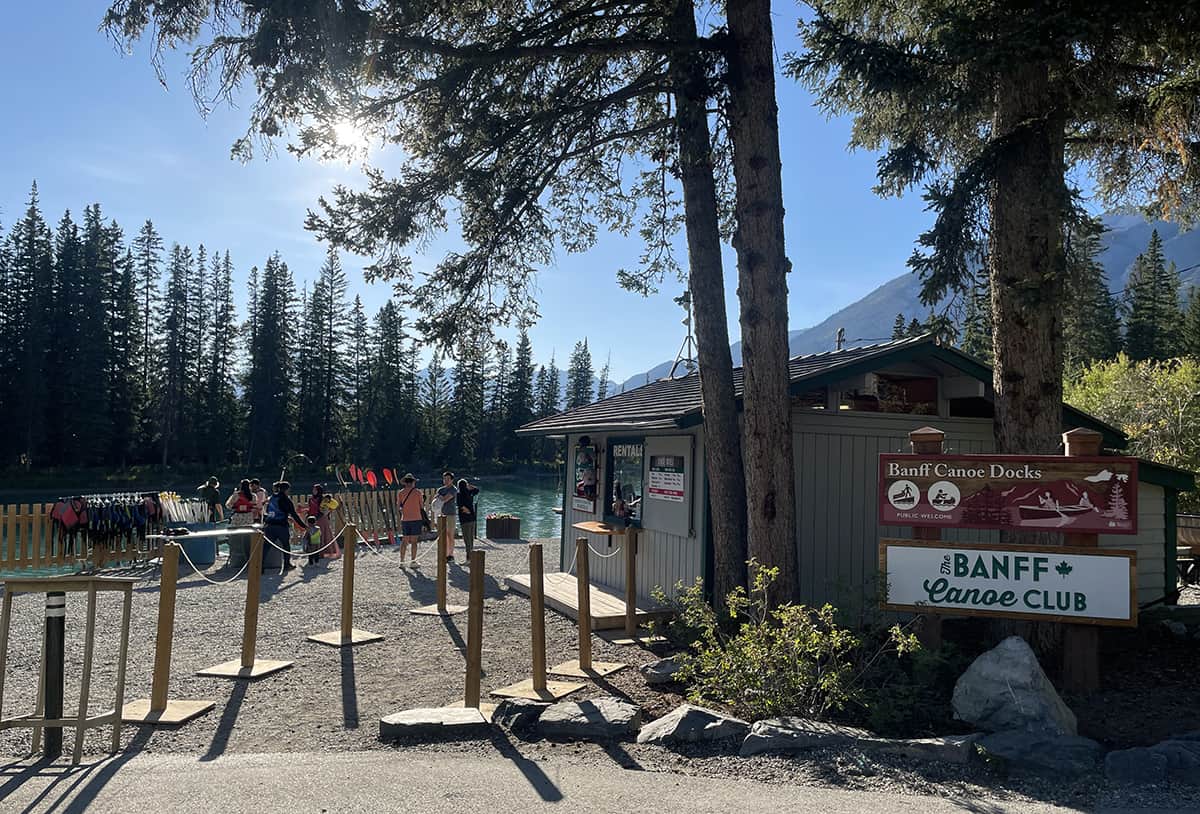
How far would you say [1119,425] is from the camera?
67.5 feet

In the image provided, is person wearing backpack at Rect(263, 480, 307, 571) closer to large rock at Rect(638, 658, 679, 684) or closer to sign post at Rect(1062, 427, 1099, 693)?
large rock at Rect(638, 658, 679, 684)

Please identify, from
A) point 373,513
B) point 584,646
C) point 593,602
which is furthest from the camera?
point 373,513

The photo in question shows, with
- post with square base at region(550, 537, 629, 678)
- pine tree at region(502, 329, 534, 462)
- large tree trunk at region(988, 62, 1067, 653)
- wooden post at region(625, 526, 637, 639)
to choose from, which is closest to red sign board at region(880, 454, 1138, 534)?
large tree trunk at region(988, 62, 1067, 653)

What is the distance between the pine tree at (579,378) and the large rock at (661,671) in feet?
307

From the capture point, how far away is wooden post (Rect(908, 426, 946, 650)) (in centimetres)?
677

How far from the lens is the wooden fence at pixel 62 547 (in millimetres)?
14625

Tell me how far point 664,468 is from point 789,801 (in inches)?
253

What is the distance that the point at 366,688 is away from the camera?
7.16 m

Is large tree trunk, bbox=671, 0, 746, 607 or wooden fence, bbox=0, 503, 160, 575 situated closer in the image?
large tree trunk, bbox=671, 0, 746, 607

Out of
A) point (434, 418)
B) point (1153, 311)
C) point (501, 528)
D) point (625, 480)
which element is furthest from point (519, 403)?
point (625, 480)

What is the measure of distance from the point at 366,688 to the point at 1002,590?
17.5 feet

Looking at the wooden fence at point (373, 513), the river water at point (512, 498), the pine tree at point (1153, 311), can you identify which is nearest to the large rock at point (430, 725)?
the wooden fence at point (373, 513)

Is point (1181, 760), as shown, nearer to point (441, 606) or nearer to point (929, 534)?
point (929, 534)

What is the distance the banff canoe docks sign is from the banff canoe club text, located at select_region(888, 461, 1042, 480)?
23.1 inches
